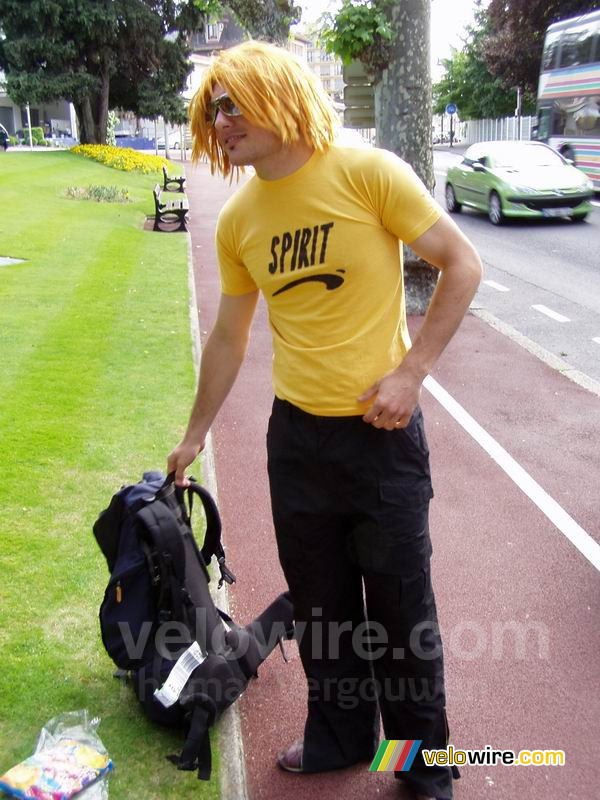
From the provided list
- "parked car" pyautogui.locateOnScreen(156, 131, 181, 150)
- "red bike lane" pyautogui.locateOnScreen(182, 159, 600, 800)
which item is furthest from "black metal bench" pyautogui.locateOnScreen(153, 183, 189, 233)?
"parked car" pyautogui.locateOnScreen(156, 131, 181, 150)

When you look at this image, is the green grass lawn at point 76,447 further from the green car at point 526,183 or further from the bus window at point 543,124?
the bus window at point 543,124

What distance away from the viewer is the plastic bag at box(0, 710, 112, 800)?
8.56 feet

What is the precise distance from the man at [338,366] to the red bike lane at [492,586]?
0.33m

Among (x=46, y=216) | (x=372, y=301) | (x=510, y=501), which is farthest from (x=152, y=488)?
(x=46, y=216)

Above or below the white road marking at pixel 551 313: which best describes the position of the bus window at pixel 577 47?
above

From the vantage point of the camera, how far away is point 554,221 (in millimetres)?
18875

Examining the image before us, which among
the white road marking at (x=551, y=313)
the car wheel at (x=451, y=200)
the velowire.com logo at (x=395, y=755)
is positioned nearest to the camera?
the velowire.com logo at (x=395, y=755)

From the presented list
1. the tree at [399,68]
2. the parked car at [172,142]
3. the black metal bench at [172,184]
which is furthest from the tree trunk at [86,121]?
the tree at [399,68]

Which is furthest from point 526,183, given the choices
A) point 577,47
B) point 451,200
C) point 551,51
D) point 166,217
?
point 551,51

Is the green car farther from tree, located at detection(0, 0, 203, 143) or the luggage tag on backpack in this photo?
tree, located at detection(0, 0, 203, 143)

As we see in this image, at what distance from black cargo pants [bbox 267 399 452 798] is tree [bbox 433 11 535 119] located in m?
56.0

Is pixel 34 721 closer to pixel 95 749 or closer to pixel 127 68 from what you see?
pixel 95 749

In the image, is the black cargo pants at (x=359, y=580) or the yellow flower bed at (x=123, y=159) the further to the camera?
the yellow flower bed at (x=123, y=159)

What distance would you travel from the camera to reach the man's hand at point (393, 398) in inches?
92.0
